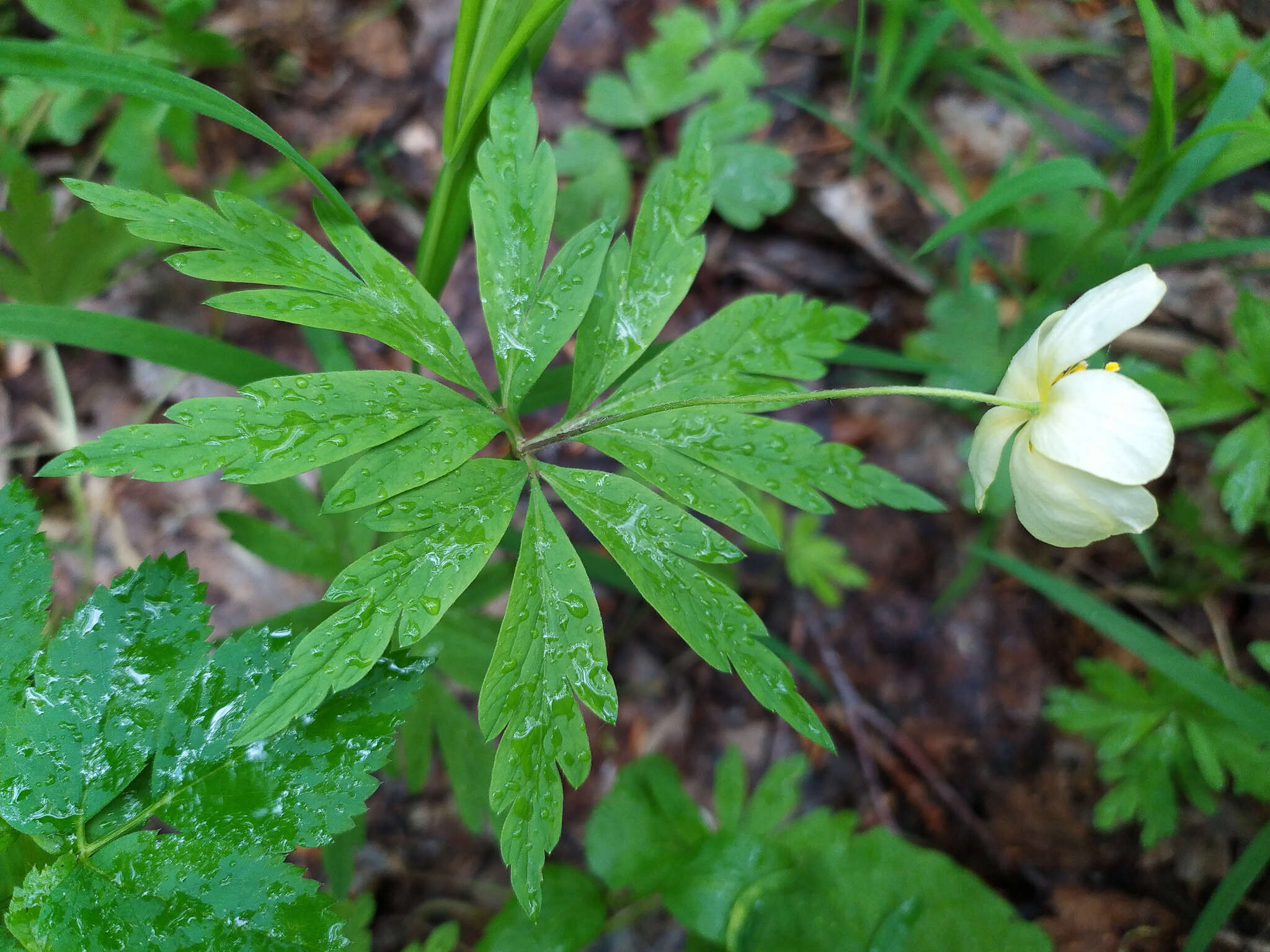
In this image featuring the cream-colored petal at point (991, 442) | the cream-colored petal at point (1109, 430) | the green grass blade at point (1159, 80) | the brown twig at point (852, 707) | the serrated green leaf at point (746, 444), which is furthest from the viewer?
the brown twig at point (852, 707)

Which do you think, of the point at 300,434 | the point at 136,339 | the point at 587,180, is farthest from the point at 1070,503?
the point at 587,180

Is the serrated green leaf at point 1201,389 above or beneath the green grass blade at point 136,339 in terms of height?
beneath

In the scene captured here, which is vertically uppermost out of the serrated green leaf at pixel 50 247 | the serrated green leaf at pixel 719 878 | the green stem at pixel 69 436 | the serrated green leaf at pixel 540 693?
the serrated green leaf at pixel 50 247

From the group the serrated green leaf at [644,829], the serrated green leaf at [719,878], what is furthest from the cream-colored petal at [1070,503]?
the serrated green leaf at [644,829]

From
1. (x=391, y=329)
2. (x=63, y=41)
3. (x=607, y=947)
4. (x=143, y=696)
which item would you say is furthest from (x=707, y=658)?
(x=63, y=41)

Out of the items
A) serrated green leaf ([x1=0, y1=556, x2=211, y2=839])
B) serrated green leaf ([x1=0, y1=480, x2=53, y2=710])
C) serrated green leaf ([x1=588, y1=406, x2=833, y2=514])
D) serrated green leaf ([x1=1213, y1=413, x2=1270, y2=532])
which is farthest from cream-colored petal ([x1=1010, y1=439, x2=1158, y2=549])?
serrated green leaf ([x1=0, y1=480, x2=53, y2=710])

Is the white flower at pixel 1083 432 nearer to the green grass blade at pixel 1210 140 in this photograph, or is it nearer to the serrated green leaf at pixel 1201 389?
the green grass blade at pixel 1210 140

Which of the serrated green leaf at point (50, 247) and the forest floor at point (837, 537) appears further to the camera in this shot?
the forest floor at point (837, 537)

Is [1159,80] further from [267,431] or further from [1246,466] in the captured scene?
[267,431]
